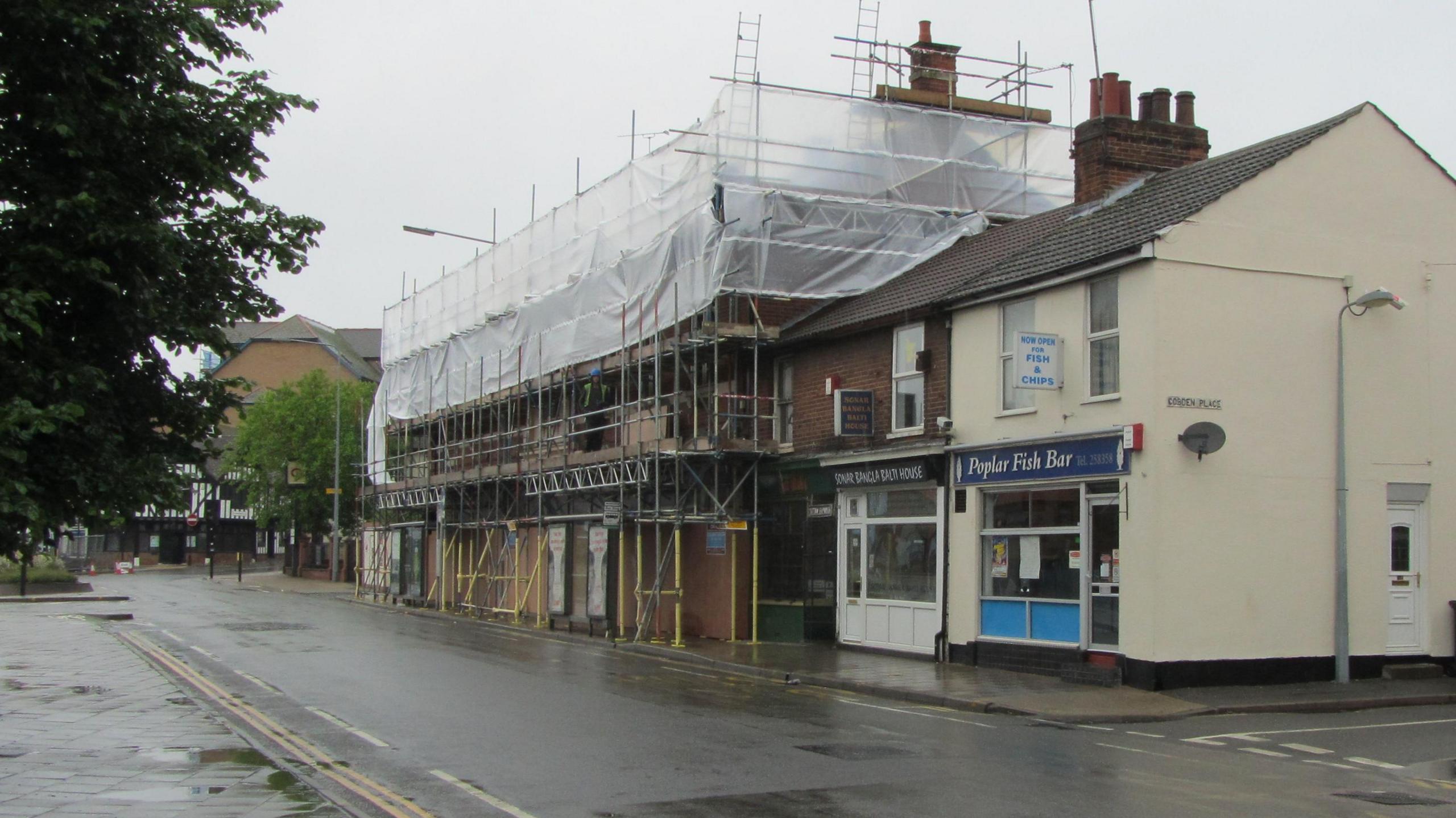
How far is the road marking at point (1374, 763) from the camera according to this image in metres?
12.0

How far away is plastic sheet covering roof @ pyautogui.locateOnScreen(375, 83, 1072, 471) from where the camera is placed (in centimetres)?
2625

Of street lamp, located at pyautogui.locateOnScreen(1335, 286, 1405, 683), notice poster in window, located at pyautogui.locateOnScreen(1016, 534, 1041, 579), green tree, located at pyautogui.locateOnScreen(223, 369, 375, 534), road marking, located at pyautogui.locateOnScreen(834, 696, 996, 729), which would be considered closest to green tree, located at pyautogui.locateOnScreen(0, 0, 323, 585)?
road marking, located at pyautogui.locateOnScreen(834, 696, 996, 729)

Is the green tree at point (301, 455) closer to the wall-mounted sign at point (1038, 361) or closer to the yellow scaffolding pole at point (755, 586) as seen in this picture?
the yellow scaffolding pole at point (755, 586)

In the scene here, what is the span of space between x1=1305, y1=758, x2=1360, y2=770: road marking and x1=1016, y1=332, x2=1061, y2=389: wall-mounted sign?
7.30 m

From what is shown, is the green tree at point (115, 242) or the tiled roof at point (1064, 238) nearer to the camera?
the green tree at point (115, 242)

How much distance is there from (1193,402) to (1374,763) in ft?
21.1

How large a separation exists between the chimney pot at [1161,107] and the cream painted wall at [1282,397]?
14.8 feet

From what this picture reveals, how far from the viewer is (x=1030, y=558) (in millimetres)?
19891

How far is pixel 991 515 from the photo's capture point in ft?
68.2

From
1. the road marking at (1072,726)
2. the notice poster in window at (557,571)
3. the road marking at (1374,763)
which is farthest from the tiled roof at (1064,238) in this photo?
the notice poster in window at (557,571)

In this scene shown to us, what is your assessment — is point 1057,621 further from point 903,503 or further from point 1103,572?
point 903,503

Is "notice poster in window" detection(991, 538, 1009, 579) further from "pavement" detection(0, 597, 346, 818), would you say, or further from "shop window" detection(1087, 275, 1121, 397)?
"pavement" detection(0, 597, 346, 818)

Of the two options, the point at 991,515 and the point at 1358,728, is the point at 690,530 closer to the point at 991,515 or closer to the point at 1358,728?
the point at 991,515

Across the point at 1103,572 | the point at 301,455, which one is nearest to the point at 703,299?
the point at 1103,572
